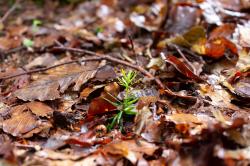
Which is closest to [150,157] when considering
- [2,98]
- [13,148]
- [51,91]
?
[13,148]

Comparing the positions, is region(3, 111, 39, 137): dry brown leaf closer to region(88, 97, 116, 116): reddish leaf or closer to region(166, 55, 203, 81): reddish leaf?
region(88, 97, 116, 116): reddish leaf

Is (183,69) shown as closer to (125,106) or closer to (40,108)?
(125,106)

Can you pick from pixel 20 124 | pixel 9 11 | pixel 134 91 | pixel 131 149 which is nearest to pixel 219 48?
pixel 134 91

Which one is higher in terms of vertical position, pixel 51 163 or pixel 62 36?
pixel 62 36

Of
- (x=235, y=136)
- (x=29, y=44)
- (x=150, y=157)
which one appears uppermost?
(x=29, y=44)

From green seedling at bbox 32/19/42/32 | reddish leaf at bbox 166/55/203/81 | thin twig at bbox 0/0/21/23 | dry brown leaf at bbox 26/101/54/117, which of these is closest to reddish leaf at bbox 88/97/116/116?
dry brown leaf at bbox 26/101/54/117

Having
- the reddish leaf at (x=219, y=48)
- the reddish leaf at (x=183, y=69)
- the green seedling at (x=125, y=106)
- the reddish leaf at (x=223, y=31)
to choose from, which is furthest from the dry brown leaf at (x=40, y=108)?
the reddish leaf at (x=223, y=31)

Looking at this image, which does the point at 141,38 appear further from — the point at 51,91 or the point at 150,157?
the point at 150,157

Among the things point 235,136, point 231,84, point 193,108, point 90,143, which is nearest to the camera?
point 235,136
